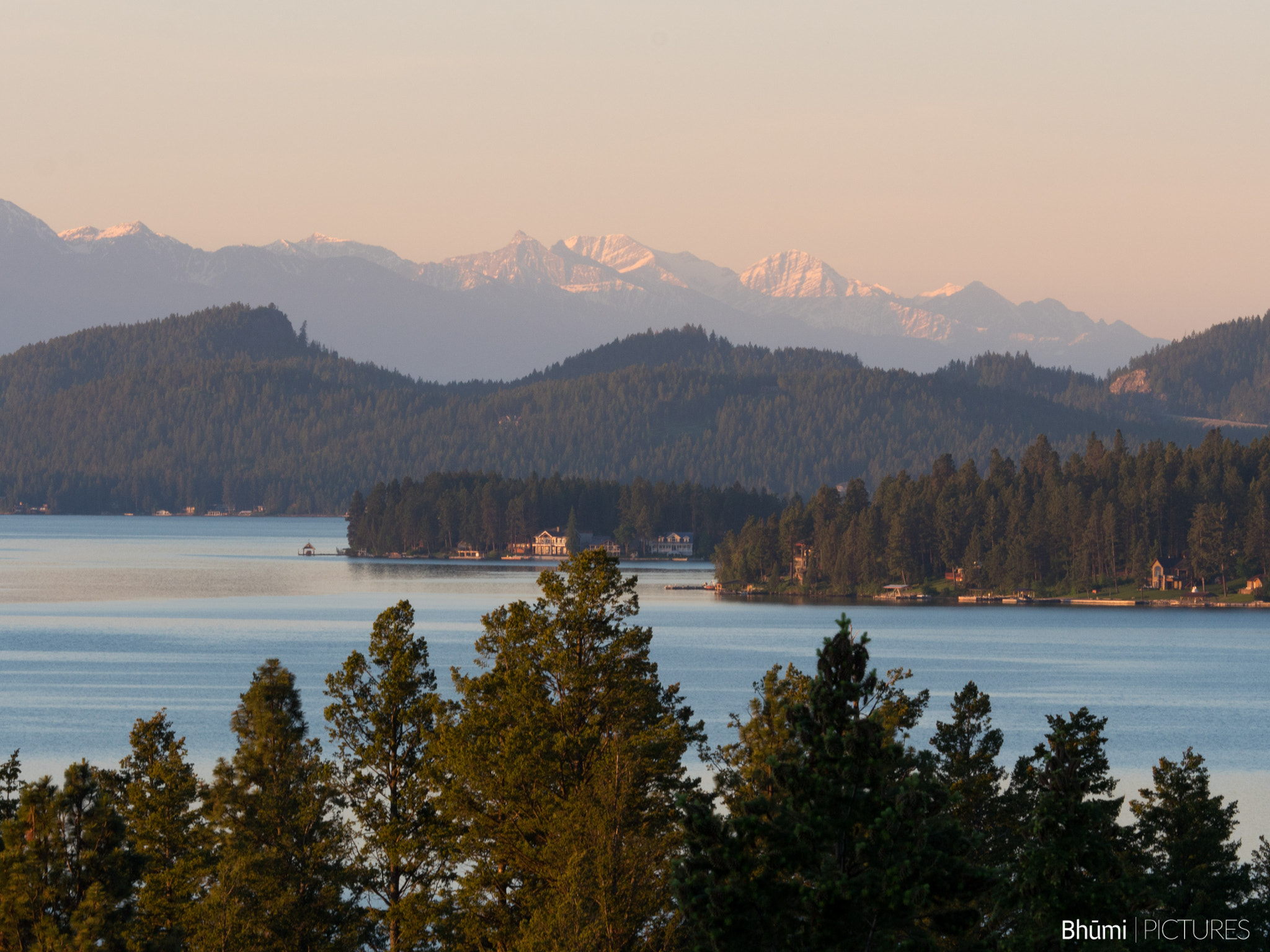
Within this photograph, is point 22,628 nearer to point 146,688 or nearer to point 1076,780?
point 146,688

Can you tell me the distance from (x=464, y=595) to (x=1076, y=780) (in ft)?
562

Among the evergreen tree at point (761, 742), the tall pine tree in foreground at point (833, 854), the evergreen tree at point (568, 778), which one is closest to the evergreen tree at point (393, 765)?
the evergreen tree at point (568, 778)

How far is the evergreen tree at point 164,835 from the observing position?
31.9 meters

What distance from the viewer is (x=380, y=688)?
1353 inches

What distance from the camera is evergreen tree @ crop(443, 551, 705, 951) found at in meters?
26.7

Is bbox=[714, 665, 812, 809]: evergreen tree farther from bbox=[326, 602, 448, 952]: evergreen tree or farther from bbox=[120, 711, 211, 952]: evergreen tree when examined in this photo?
bbox=[120, 711, 211, 952]: evergreen tree

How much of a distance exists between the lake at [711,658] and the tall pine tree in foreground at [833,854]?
142 ft

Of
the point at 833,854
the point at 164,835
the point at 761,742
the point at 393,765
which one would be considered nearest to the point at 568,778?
the point at 761,742

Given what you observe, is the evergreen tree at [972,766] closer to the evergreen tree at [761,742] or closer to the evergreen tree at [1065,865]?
the evergreen tree at [761,742]

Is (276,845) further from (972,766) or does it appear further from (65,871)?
(972,766)

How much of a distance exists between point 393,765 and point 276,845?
318 centimetres

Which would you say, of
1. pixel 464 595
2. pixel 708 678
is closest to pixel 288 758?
pixel 708 678

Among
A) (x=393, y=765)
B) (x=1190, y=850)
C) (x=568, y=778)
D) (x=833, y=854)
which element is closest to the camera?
(x=833, y=854)

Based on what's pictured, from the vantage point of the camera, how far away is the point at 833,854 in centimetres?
1841
